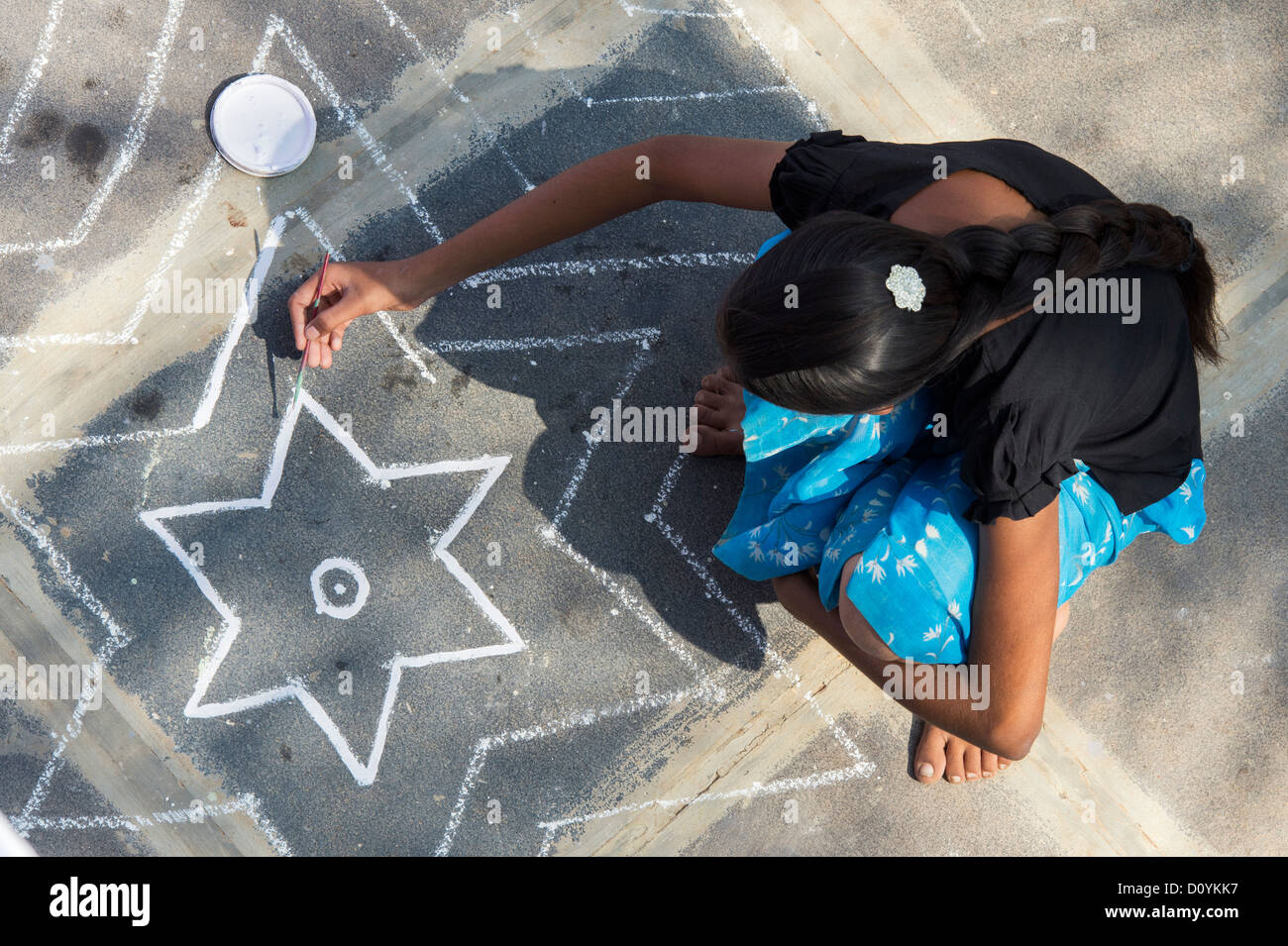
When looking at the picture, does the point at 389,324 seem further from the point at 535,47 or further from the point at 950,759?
the point at 950,759

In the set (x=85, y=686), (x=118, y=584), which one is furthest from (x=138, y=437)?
(x=85, y=686)

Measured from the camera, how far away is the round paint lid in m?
2.77

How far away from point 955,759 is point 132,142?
3.36 metres

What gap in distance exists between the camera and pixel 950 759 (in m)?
2.81

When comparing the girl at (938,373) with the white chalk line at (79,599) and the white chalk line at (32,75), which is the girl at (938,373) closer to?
the white chalk line at (79,599)

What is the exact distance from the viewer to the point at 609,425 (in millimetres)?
2854

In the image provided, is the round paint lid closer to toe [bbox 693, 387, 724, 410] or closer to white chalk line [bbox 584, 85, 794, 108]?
white chalk line [bbox 584, 85, 794, 108]

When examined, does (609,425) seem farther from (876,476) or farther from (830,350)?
(830,350)

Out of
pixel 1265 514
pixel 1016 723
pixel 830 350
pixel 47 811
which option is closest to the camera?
pixel 830 350

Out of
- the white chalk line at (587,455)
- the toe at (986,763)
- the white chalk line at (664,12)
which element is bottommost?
the toe at (986,763)

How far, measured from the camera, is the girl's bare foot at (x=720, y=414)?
2.76 m

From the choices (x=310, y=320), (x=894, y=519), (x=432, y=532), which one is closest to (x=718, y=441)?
(x=894, y=519)

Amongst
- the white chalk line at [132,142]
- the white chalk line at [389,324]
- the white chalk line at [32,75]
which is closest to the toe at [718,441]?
the white chalk line at [389,324]
